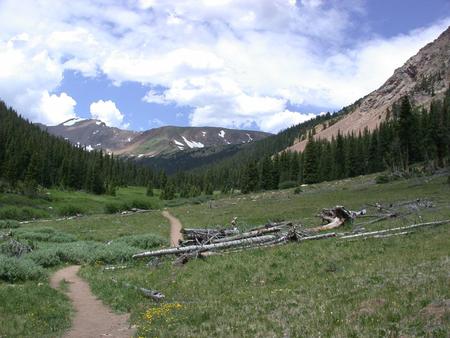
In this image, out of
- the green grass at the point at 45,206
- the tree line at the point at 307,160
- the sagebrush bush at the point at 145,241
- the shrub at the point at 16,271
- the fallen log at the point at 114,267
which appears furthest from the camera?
the tree line at the point at 307,160

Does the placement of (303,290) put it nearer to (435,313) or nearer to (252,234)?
(435,313)

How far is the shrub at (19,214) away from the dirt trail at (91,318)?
5663cm

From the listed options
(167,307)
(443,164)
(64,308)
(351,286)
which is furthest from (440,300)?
(443,164)

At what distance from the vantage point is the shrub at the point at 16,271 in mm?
22000

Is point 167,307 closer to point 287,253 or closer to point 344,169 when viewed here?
point 287,253

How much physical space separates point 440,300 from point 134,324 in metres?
9.12

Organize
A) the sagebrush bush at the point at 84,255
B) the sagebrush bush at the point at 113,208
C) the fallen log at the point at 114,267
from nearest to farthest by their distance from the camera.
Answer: the fallen log at the point at 114,267 < the sagebrush bush at the point at 84,255 < the sagebrush bush at the point at 113,208

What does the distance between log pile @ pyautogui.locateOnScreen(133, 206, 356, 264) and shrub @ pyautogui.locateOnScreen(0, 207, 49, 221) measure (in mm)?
50679

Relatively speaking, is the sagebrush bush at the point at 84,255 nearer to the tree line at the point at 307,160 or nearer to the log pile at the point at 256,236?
the log pile at the point at 256,236

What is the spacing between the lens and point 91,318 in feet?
52.4

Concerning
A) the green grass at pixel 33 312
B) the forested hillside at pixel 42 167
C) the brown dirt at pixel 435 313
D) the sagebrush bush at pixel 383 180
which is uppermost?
the forested hillside at pixel 42 167

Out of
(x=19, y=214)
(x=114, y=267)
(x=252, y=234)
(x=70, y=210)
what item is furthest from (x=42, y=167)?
(x=252, y=234)

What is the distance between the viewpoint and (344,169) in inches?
4879

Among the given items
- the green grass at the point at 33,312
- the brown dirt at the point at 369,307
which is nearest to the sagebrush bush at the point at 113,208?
the green grass at the point at 33,312
